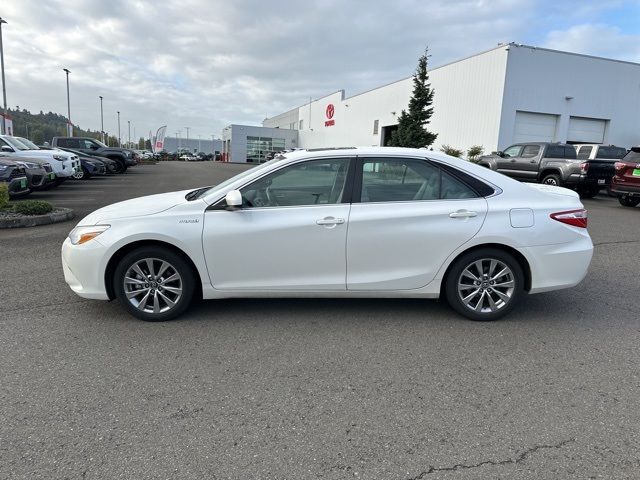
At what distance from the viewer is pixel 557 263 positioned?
4.34 metres

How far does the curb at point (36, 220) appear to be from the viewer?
8.80 m

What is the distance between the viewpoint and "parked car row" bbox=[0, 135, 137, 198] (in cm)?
1144

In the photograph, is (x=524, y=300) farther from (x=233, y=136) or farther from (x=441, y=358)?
(x=233, y=136)

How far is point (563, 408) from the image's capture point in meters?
3.01

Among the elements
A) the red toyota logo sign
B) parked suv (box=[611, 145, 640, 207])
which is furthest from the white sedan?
the red toyota logo sign

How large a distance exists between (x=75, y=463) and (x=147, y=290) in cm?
199

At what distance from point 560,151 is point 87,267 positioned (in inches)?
665

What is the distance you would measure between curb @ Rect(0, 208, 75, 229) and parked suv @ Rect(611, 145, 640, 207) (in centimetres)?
1416

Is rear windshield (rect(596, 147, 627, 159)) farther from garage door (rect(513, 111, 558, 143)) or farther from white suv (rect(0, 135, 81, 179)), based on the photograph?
white suv (rect(0, 135, 81, 179))

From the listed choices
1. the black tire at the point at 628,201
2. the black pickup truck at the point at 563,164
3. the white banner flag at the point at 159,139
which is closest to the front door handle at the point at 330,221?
the black tire at the point at 628,201

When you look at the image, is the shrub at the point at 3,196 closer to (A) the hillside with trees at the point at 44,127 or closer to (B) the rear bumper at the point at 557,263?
(B) the rear bumper at the point at 557,263

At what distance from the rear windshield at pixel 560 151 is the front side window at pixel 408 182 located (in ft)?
47.1

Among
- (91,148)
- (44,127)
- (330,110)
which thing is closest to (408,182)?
(91,148)

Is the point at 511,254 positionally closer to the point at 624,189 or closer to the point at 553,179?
the point at 624,189
